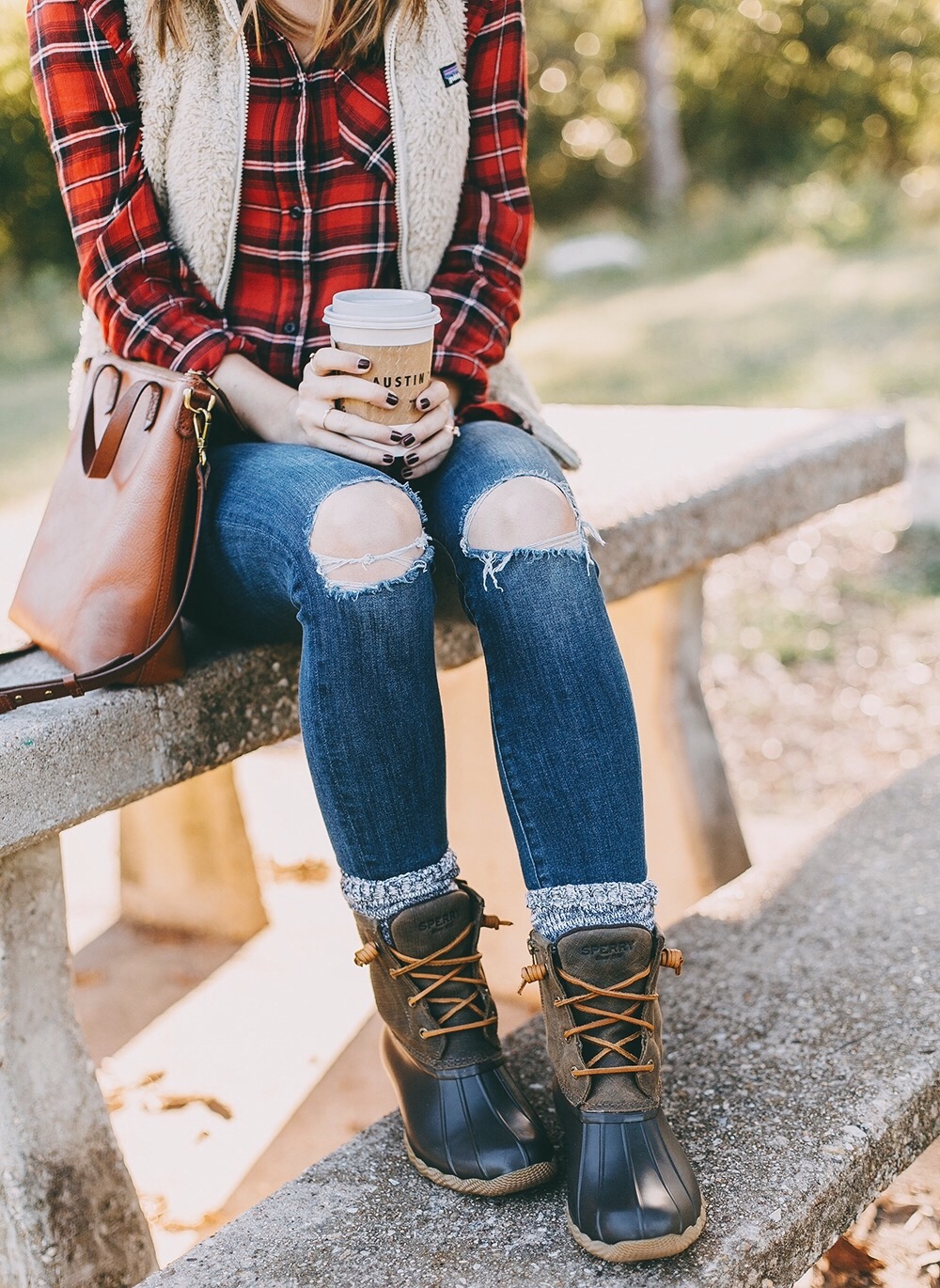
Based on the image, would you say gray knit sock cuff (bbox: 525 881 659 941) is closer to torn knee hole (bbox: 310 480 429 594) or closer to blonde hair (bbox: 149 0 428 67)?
torn knee hole (bbox: 310 480 429 594)

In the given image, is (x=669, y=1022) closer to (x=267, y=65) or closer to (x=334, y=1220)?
(x=334, y=1220)

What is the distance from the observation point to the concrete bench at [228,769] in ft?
4.88

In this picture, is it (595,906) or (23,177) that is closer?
(595,906)

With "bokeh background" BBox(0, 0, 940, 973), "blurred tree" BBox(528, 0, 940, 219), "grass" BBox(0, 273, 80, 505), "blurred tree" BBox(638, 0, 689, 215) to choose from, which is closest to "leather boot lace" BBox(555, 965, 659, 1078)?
"bokeh background" BBox(0, 0, 940, 973)

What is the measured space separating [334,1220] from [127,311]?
105 cm

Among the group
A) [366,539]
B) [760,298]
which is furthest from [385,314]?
[760,298]

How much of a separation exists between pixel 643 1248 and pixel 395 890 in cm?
40

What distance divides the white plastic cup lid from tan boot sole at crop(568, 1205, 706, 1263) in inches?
35.9

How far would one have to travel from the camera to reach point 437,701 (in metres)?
1.38

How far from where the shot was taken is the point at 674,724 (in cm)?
251

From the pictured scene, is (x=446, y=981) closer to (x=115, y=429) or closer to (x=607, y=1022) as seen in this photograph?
(x=607, y=1022)

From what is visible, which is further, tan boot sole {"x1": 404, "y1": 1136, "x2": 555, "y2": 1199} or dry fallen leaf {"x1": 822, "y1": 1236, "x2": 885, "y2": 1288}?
dry fallen leaf {"x1": 822, "y1": 1236, "x2": 885, "y2": 1288}

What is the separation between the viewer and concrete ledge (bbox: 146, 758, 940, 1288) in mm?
1255

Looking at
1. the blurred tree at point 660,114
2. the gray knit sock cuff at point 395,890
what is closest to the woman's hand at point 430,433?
the gray knit sock cuff at point 395,890
